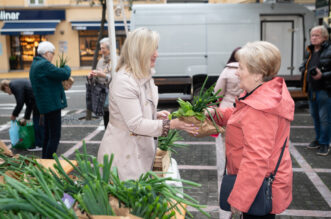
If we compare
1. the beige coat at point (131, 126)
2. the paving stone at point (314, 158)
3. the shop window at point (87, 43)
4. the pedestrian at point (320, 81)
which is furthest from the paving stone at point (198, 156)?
the shop window at point (87, 43)

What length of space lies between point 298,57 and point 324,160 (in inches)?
229

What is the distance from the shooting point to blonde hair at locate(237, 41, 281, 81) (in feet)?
6.93

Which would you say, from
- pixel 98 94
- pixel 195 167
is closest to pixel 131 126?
pixel 195 167

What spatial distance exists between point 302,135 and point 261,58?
20.2 feet

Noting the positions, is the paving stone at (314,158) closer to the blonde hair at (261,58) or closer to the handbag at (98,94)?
the handbag at (98,94)

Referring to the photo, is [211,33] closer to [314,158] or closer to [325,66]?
[325,66]

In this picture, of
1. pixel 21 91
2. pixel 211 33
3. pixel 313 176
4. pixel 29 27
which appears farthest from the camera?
pixel 29 27

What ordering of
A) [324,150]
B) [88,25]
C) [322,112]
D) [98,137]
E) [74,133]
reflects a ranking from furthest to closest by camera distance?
[88,25]
[74,133]
[98,137]
[324,150]
[322,112]

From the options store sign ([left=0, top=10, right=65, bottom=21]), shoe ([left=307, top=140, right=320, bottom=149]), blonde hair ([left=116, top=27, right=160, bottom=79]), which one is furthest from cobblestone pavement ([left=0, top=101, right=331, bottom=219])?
store sign ([left=0, top=10, right=65, bottom=21])

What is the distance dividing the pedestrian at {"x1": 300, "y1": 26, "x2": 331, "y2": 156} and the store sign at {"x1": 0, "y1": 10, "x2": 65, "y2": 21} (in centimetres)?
2267

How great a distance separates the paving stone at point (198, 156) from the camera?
6032 millimetres

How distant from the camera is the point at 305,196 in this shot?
4547mm

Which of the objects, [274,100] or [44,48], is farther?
[44,48]

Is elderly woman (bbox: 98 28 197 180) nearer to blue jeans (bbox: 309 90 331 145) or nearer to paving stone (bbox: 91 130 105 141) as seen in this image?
blue jeans (bbox: 309 90 331 145)
